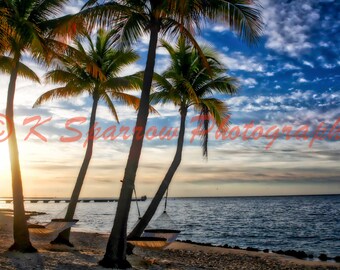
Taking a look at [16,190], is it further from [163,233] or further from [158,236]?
[163,233]

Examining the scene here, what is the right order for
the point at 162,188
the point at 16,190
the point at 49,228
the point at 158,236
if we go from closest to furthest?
1. the point at 16,190
2. the point at 158,236
3. the point at 49,228
4. the point at 162,188

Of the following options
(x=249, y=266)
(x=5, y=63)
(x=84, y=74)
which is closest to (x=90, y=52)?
(x=84, y=74)

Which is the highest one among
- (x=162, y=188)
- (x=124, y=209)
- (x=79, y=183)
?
→ (x=79, y=183)

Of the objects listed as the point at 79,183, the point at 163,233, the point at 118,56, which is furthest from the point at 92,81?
the point at 163,233

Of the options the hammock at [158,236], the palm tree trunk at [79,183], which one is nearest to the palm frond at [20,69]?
the palm tree trunk at [79,183]

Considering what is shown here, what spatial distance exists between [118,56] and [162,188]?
6227 mm

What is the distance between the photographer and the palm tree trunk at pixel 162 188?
540 inches

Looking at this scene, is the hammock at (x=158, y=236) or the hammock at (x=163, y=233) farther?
the hammock at (x=163, y=233)

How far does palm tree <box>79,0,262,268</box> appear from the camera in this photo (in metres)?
9.77

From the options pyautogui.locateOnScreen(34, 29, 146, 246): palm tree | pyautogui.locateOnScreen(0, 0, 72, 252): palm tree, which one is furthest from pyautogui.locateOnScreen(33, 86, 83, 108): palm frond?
pyautogui.locateOnScreen(0, 0, 72, 252): palm tree

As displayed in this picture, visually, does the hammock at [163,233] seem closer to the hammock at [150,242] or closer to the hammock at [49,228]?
the hammock at [150,242]

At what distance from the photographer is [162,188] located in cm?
1430

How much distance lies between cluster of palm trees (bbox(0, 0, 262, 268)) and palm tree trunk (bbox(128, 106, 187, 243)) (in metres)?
0.04

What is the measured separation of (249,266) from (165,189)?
4.65 m
